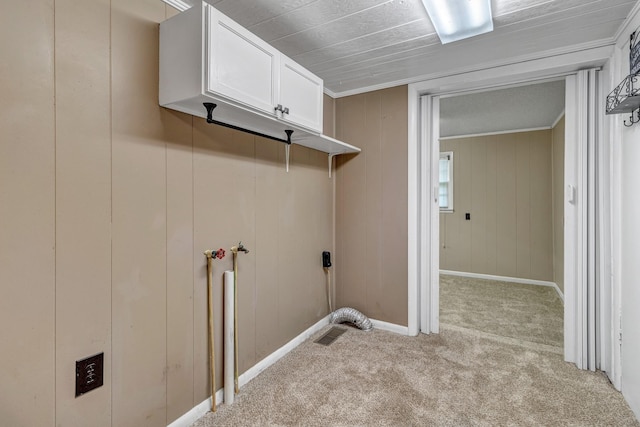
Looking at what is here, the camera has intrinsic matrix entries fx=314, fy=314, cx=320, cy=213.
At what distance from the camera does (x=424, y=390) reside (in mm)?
1995

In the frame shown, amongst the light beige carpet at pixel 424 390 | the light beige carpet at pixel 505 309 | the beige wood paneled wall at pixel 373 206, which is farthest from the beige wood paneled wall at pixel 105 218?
the light beige carpet at pixel 505 309

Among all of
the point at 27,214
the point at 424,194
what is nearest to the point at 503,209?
the point at 424,194

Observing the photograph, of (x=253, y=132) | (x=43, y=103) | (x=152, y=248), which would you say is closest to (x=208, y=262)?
(x=152, y=248)

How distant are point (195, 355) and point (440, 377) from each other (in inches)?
63.0

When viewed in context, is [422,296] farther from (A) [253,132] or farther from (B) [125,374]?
(B) [125,374]

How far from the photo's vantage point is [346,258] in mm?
3105

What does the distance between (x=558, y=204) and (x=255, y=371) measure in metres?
4.24

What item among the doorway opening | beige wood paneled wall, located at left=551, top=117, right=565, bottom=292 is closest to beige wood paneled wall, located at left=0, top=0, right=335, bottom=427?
the doorway opening

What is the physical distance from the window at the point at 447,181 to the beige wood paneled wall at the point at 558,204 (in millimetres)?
1392

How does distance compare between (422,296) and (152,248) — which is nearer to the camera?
(152,248)

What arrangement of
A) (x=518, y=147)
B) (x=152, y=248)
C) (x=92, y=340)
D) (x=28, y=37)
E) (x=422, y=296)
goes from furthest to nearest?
(x=518, y=147), (x=422, y=296), (x=152, y=248), (x=92, y=340), (x=28, y=37)

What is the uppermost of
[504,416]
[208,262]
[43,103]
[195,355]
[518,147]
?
[518,147]

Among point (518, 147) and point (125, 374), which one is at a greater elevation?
point (518, 147)

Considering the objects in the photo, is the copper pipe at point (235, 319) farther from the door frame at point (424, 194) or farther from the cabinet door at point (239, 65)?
the door frame at point (424, 194)
